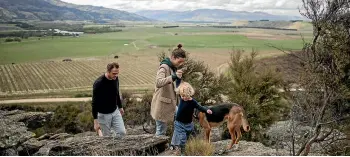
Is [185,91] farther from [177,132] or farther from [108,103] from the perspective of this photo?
[108,103]

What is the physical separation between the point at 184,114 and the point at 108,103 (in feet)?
5.36

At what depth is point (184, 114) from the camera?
21.3 feet

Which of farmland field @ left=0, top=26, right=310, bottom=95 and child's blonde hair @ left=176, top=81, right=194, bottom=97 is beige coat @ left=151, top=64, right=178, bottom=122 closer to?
child's blonde hair @ left=176, top=81, right=194, bottom=97

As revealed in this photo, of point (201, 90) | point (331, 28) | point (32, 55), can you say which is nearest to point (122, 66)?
point (32, 55)

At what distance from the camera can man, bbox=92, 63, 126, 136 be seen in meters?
6.84

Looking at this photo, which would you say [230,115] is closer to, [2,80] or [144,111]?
[144,111]

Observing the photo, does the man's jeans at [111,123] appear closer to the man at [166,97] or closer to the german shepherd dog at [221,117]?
the man at [166,97]

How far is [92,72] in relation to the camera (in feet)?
201

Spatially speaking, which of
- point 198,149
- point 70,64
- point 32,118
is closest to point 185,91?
point 198,149

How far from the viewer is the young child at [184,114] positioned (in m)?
6.23

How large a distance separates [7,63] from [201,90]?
1881 inches

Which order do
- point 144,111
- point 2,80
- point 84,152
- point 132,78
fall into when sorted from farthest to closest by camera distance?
1. point 132,78
2. point 2,80
3. point 144,111
4. point 84,152

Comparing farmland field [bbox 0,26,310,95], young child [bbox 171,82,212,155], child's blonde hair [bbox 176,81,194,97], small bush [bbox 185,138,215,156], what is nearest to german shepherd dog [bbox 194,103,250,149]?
small bush [bbox 185,138,215,156]

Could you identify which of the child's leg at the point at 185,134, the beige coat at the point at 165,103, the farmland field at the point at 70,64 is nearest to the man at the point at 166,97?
the beige coat at the point at 165,103
